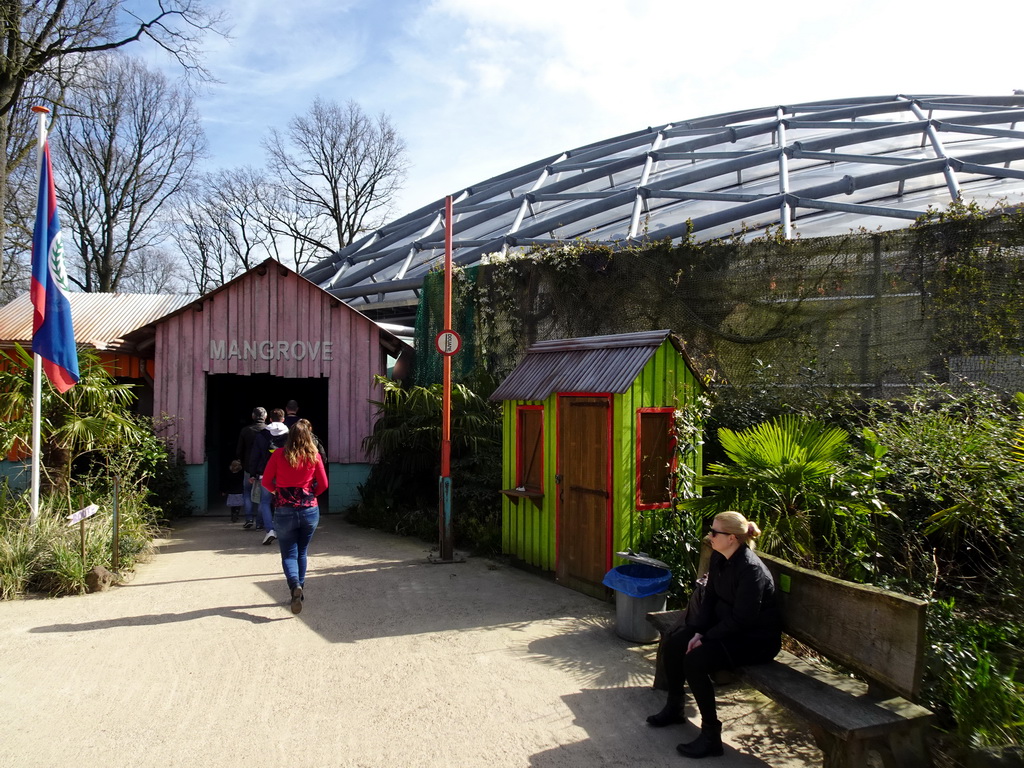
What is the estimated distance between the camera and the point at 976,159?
12.4 m

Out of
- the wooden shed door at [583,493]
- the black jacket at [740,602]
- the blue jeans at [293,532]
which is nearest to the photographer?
the black jacket at [740,602]

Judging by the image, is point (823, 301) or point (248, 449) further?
point (248, 449)

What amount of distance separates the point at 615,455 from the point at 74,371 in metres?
6.24

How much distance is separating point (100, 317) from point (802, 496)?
47.5 ft

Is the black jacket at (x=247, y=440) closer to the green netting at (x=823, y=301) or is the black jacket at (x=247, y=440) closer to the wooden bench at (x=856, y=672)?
the green netting at (x=823, y=301)

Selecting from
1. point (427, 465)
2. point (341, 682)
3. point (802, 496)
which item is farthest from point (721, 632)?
point (427, 465)

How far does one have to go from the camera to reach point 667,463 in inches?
268

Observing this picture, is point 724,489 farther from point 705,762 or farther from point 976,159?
point 976,159

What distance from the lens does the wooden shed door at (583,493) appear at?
6.63 metres

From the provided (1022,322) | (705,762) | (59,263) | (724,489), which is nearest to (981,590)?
(724,489)

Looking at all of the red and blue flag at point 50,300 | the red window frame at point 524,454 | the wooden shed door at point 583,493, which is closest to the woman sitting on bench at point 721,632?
the wooden shed door at point 583,493

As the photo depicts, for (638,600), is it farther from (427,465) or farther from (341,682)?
(427,465)

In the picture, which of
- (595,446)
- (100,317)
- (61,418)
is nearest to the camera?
(595,446)

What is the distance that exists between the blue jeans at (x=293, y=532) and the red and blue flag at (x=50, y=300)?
3564mm
